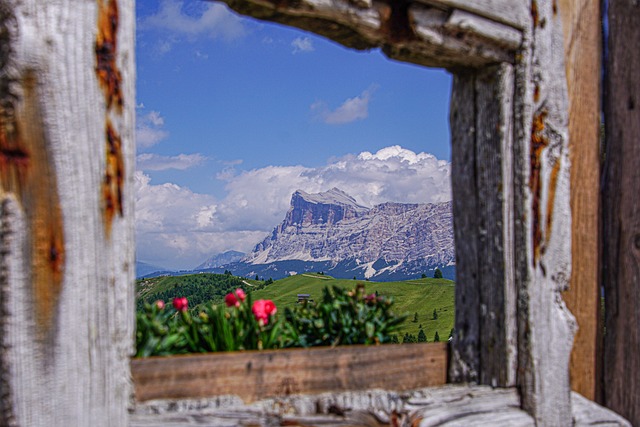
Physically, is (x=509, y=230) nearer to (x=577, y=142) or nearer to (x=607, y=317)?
(x=577, y=142)

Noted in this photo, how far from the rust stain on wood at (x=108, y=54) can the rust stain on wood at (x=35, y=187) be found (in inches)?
9.1

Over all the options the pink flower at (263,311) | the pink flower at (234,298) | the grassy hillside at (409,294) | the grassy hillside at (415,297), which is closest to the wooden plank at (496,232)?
the pink flower at (263,311)

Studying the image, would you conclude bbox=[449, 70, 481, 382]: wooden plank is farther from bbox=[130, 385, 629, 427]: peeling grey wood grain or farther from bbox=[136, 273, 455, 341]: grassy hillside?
→ bbox=[136, 273, 455, 341]: grassy hillside

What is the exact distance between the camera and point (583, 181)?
3.52m

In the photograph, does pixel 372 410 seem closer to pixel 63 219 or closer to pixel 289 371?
pixel 289 371

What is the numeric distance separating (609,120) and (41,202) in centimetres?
299

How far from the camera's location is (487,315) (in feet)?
10.4

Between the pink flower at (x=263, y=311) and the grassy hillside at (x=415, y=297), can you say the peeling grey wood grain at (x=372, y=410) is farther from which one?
the grassy hillside at (x=415, y=297)

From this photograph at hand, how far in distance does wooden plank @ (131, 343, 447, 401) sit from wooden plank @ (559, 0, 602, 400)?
2.61 ft

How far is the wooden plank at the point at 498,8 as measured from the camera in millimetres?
2895

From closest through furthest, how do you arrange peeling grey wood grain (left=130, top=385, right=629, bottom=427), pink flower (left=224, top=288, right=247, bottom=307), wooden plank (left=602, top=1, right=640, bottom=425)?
1. peeling grey wood grain (left=130, top=385, right=629, bottom=427)
2. pink flower (left=224, top=288, right=247, bottom=307)
3. wooden plank (left=602, top=1, right=640, bottom=425)

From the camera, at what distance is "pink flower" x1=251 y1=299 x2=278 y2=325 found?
3.21 meters

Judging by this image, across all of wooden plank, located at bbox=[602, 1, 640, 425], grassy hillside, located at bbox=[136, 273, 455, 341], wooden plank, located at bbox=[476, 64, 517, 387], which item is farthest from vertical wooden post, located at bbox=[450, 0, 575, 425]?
grassy hillside, located at bbox=[136, 273, 455, 341]

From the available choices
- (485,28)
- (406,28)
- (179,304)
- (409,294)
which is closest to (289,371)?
(179,304)
